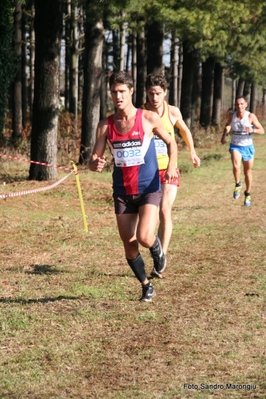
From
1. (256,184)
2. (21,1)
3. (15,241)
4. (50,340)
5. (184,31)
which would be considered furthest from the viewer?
(184,31)

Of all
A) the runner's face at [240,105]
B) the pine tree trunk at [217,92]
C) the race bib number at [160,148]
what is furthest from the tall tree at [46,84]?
the pine tree trunk at [217,92]

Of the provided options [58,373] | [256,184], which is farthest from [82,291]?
[256,184]

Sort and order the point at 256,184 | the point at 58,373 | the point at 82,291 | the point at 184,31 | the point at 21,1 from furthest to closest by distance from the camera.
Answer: the point at 184,31
the point at 256,184
the point at 21,1
the point at 82,291
the point at 58,373

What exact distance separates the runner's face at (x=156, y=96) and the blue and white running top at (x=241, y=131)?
6406 millimetres

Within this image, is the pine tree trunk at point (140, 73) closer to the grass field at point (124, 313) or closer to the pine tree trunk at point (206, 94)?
the pine tree trunk at point (206, 94)

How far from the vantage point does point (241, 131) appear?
1509 centimetres

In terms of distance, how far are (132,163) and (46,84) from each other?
32.2 feet

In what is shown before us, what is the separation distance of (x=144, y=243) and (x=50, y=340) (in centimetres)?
162

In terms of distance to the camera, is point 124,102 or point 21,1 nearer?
point 124,102

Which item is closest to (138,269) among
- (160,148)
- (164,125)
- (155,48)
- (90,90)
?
(160,148)

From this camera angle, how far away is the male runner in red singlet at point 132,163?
24.3 feet

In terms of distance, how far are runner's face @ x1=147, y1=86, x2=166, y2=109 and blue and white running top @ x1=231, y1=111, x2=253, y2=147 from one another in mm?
6406

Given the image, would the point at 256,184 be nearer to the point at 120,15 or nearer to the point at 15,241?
the point at 120,15

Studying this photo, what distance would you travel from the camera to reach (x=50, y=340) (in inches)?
251
